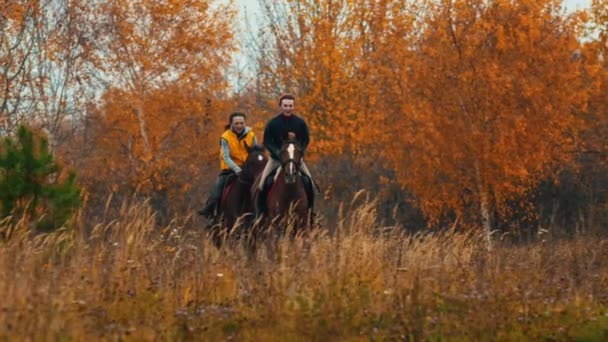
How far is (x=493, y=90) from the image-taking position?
105ft

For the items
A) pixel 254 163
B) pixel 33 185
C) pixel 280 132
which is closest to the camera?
pixel 33 185

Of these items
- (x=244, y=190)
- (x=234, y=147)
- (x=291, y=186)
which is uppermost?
(x=234, y=147)

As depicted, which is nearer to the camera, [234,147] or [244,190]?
[244,190]

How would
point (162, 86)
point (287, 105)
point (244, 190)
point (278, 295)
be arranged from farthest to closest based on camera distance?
1. point (162, 86)
2. point (244, 190)
3. point (287, 105)
4. point (278, 295)

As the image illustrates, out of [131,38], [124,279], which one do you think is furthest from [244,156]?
[131,38]

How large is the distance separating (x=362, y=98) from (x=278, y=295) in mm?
31639

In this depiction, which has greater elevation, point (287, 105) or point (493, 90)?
point (493, 90)

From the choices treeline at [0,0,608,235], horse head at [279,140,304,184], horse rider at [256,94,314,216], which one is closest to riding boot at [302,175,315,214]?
horse rider at [256,94,314,216]

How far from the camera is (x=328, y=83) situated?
40.1 metres

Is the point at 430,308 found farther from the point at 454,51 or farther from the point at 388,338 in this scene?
the point at 454,51

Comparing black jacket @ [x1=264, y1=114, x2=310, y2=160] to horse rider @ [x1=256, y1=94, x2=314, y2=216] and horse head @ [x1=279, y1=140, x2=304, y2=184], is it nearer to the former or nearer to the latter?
horse rider @ [x1=256, y1=94, x2=314, y2=216]

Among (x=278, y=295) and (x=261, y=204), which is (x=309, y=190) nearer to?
(x=261, y=204)

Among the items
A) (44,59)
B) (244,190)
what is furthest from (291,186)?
(44,59)

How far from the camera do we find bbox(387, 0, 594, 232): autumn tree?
105 feet
